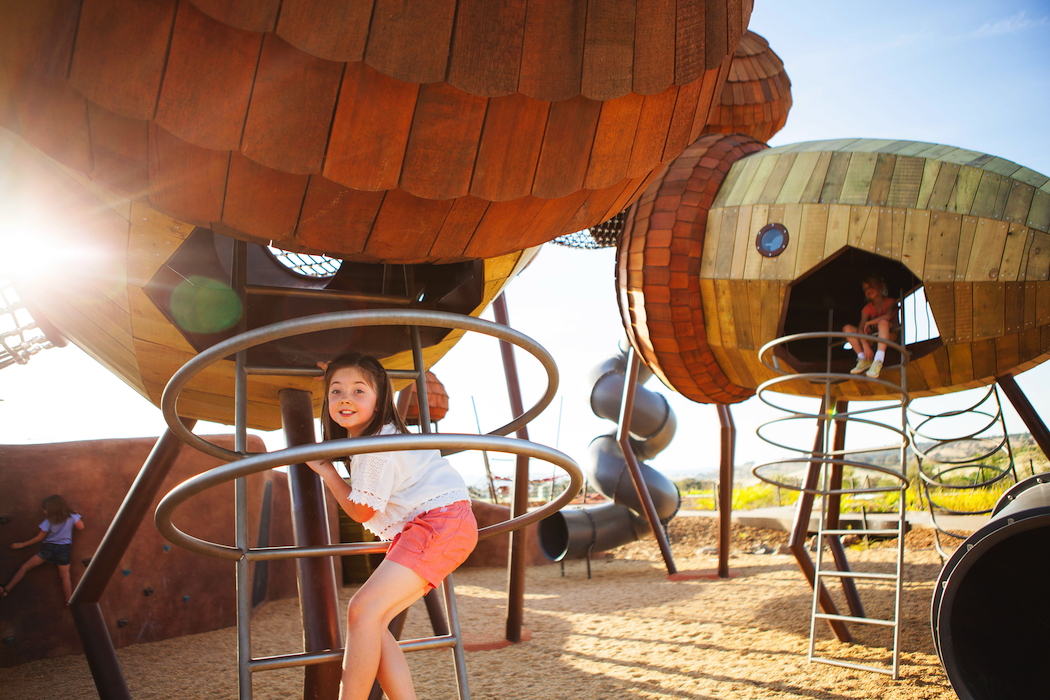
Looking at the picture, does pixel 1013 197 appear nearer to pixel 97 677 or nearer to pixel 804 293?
pixel 804 293

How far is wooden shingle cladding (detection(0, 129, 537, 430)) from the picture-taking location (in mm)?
1813

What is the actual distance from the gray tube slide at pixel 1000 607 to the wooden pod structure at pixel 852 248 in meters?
1.34

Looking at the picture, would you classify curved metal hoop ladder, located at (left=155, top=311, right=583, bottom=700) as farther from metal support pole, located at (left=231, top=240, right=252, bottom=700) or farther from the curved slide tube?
the curved slide tube

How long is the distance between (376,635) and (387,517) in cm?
29

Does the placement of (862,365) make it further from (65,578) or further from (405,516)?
(65,578)

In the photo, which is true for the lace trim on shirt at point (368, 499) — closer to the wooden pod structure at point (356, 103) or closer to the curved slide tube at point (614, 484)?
the wooden pod structure at point (356, 103)

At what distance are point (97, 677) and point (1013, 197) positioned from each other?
5.65m

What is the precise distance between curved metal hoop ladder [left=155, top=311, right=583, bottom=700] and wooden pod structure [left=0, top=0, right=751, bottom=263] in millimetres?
237

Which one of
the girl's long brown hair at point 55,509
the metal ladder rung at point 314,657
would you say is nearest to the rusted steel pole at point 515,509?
the metal ladder rung at point 314,657

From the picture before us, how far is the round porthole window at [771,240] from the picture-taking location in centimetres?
441

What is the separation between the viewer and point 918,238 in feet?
13.3

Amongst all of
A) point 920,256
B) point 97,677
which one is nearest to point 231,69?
point 97,677

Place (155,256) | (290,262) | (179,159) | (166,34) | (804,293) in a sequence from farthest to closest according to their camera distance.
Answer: (804,293), (290,262), (155,256), (179,159), (166,34)

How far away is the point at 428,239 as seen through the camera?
1.34m
